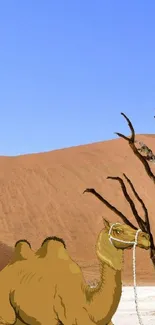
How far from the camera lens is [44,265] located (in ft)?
13.8

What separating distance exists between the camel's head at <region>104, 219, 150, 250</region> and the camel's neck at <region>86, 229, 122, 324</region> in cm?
4

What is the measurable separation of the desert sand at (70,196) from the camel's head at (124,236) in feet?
125

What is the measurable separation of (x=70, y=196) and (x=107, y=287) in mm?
52792

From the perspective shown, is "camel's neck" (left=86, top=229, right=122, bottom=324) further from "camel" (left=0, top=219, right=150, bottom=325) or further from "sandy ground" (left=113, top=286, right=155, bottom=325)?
"sandy ground" (left=113, top=286, right=155, bottom=325)

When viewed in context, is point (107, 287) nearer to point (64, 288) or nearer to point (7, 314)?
point (64, 288)

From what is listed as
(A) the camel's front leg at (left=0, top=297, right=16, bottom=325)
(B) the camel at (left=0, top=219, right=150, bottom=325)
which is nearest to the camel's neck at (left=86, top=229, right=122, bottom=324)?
(B) the camel at (left=0, top=219, right=150, bottom=325)

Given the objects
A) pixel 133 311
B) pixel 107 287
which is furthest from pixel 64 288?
pixel 133 311

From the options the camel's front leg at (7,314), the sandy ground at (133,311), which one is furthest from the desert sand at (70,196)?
the camel's front leg at (7,314)

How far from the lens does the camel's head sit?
4137mm

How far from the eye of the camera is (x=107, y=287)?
4188mm

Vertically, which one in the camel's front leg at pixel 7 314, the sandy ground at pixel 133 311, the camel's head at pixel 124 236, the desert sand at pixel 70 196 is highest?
the desert sand at pixel 70 196

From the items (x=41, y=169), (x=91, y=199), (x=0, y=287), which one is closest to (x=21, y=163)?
(x=41, y=169)

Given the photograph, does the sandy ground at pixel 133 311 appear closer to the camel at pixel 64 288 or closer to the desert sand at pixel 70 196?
the camel at pixel 64 288

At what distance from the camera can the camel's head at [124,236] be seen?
414 centimetres
